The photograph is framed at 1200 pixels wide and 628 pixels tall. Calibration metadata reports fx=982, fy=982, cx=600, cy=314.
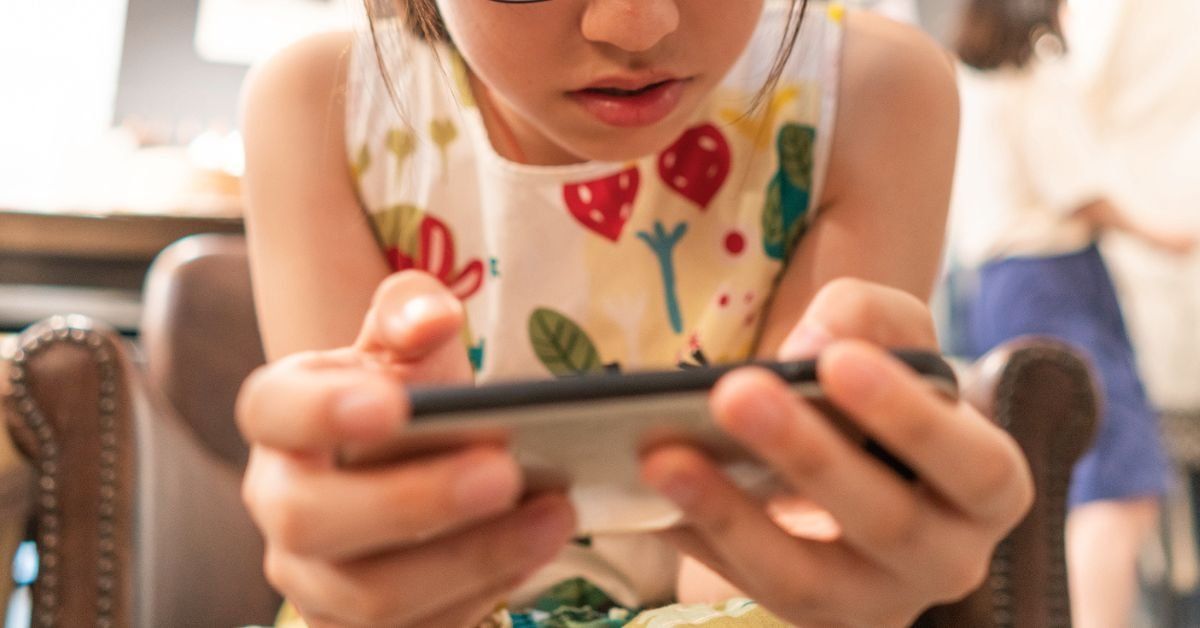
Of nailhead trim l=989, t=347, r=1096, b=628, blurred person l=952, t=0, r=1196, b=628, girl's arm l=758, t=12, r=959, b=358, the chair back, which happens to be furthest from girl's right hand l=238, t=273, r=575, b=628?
blurred person l=952, t=0, r=1196, b=628

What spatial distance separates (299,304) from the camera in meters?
0.80

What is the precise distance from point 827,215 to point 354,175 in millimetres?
418

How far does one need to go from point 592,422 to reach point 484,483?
0.05 metres

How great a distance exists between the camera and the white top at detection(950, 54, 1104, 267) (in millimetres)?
2141

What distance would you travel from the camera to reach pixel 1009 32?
6.97 feet

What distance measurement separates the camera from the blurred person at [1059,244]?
2131 millimetres

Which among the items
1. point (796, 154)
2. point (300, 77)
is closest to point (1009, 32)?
point (796, 154)

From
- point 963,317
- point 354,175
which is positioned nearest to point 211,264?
point 354,175

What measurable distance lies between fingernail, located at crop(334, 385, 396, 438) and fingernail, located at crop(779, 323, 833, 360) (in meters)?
0.20

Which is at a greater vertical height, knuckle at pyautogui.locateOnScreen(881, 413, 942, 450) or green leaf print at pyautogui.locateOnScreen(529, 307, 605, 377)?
knuckle at pyautogui.locateOnScreen(881, 413, 942, 450)

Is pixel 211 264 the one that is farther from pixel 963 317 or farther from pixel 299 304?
pixel 963 317

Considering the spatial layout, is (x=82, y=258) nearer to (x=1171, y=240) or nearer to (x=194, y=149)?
(x=194, y=149)

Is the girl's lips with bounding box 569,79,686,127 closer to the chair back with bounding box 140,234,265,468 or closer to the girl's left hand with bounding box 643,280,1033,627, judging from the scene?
the girl's left hand with bounding box 643,280,1033,627

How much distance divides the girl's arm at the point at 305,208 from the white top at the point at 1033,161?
1686 millimetres
